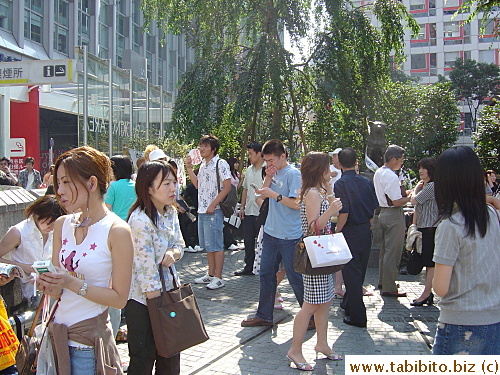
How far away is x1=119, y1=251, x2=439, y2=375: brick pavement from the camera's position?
14.9 ft

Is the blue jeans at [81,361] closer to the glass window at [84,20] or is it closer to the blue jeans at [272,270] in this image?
the blue jeans at [272,270]

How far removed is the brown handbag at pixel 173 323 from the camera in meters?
3.06

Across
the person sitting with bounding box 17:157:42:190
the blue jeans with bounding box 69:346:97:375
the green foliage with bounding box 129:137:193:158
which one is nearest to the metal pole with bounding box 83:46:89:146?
the person sitting with bounding box 17:157:42:190

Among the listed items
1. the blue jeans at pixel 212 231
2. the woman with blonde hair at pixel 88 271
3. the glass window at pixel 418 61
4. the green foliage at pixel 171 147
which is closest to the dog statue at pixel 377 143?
the blue jeans at pixel 212 231

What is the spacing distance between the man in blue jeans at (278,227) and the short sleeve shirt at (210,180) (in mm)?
1753


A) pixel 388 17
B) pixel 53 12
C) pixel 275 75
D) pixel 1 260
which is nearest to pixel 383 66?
pixel 388 17

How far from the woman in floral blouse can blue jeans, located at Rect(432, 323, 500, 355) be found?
5.51 ft

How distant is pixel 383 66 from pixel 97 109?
728 centimetres

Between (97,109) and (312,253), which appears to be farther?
(97,109)

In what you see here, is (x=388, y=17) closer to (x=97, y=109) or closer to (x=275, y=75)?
(x=275, y=75)

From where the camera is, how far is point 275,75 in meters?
11.3

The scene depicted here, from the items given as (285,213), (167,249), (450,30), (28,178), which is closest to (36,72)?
(28,178)

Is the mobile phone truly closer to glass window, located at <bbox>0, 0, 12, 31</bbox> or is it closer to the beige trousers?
the beige trousers

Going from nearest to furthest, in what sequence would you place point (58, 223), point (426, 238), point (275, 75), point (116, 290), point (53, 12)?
1. point (116, 290)
2. point (58, 223)
3. point (426, 238)
4. point (275, 75)
5. point (53, 12)
